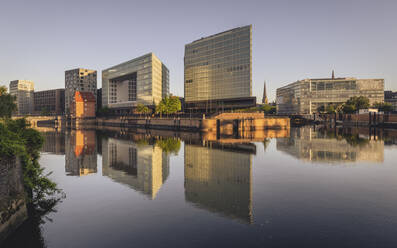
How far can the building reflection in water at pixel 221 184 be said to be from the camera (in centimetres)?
1733

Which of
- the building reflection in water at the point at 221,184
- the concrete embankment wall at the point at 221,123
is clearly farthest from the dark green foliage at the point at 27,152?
the concrete embankment wall at the point at 221,123

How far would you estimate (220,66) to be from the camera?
467ft

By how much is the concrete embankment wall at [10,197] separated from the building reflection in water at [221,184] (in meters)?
11.3

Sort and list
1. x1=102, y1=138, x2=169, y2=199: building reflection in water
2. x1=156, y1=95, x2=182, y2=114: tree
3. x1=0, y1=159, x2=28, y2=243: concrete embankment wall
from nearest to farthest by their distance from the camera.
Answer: x1=0, y1=159, x2=28, y2=243: concrete embankment wall
x1=102, y1=138, x2=169, y2=199: building reflection in water
x1=156, y1=95, x2=182, y2=114: tree

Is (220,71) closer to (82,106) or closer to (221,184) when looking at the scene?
(82,106)

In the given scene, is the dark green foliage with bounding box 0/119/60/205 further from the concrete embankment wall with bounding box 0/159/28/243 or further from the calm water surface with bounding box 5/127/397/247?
the calm water surface with bounding box 5/127/397/247

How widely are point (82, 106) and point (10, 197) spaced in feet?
589

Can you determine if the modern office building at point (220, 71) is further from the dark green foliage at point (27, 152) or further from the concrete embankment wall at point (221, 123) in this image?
the dark green foliage at point (27, 152)

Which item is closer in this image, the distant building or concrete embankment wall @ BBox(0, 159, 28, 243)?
concrete embankment wall @ BBox(0, 159, 28, 243)

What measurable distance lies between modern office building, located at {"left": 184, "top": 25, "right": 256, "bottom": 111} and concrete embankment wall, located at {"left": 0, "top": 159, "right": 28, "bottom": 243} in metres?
125

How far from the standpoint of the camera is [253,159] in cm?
3728

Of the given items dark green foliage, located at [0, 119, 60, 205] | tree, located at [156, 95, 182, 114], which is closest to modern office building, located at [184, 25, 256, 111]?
tree, located at [156, 95, 182, 114]

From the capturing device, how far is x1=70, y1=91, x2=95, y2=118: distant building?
17075 cm

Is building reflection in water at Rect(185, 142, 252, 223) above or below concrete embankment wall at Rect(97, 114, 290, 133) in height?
below
